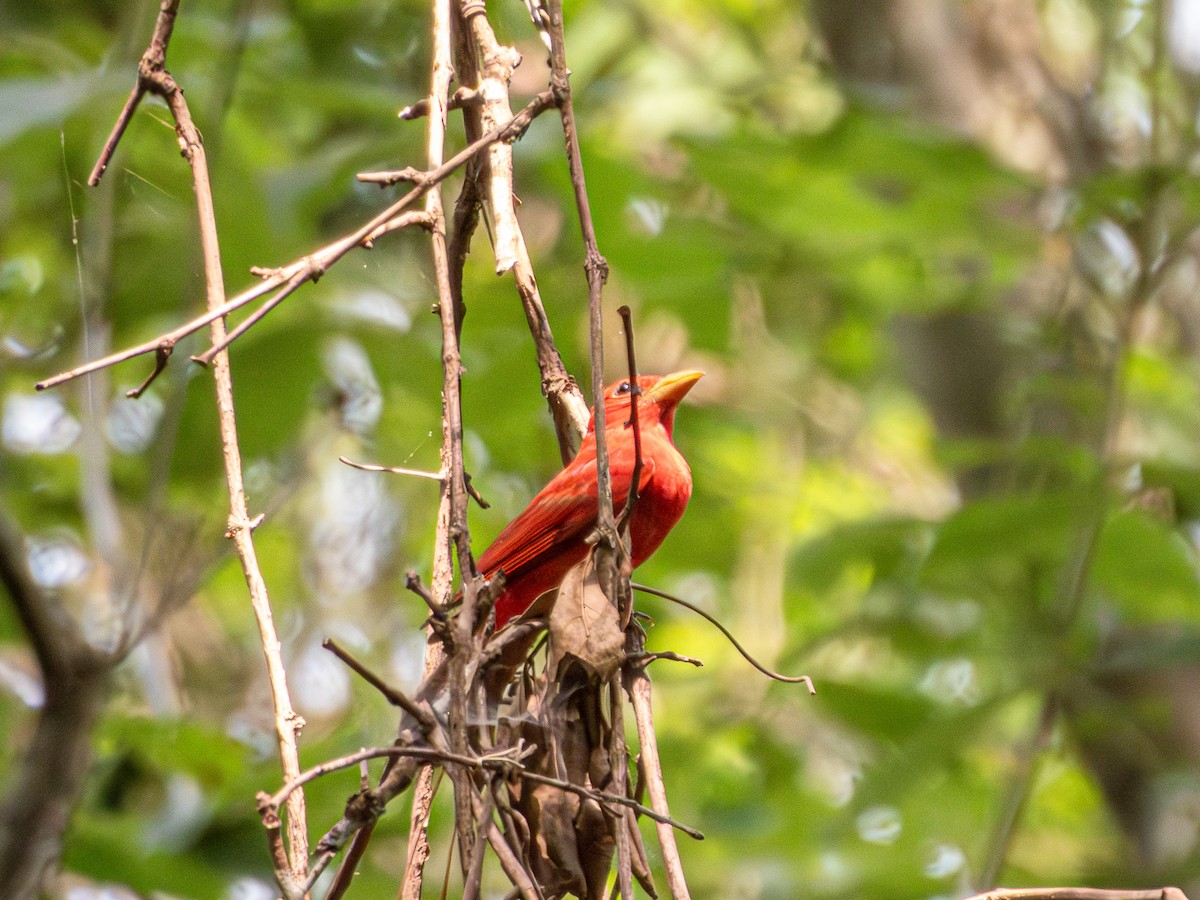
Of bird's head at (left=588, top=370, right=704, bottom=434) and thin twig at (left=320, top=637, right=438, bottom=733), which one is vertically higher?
bird's head at (left=588, top=370, right=704, bottom=434)

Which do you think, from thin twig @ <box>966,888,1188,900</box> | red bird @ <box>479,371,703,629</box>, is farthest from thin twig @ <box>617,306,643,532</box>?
red bird @ <box>479,371,703,629</box>

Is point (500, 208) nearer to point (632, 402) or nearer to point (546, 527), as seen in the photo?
point (632, 402)

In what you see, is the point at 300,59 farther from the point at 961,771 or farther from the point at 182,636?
the point at 961,771

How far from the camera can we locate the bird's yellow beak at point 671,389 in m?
4.20

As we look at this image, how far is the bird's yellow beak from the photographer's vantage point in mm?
4203

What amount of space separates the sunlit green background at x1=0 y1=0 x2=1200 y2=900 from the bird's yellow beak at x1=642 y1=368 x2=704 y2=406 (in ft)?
0.83

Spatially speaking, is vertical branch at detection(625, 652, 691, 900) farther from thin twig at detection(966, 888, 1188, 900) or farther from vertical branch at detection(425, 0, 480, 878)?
thin twig at detection(966, 888, 1188, 900)

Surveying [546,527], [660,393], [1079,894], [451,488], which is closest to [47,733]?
[546,527]

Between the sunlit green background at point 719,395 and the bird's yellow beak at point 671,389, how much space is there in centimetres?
25

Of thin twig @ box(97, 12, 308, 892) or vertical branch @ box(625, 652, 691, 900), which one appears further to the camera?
thin twig @ box(97, 12, 308, 892)

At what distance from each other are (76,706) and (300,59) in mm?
3149

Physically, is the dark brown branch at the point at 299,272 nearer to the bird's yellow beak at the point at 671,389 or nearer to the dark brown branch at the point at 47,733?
the dark brown branch at the point at 47,733

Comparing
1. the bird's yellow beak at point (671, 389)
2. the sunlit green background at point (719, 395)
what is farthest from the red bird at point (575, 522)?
the bird's yellow beak at point (671, 389)

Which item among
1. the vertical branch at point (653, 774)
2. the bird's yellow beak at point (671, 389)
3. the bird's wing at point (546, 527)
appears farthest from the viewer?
the bird's yellow beak at point (671, 389)
